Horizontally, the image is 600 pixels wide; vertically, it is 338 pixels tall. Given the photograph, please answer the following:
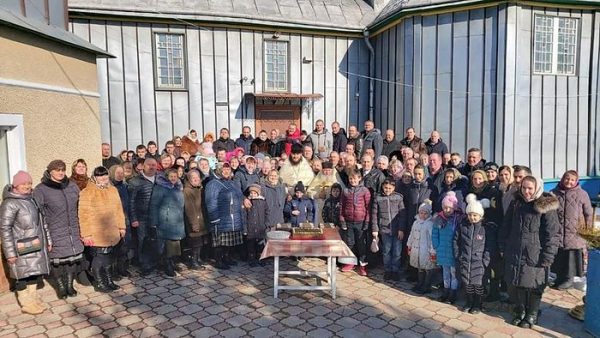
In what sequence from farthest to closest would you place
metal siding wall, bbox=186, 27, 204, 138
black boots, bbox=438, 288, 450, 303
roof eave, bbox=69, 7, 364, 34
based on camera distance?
1. metal siding wall, bbox=186, 27, 204, 138
2. roof eave, bbox=69, 7, 364, 34
3. black boots, bbox=438, 288, 450, 303

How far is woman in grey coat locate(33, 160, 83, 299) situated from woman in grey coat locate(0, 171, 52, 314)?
0.16 meters

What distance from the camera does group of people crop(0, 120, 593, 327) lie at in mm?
4680

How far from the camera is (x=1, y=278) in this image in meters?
5.32

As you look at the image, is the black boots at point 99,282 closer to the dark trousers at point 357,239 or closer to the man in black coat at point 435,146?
the dark trousers at point 357,239

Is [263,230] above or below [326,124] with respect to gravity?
below

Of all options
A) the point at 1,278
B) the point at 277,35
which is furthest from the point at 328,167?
the point at 277,35

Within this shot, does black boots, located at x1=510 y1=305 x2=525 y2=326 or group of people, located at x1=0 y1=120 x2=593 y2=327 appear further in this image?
group of people, located at x1=0 y1=120 x2=593 y2=327

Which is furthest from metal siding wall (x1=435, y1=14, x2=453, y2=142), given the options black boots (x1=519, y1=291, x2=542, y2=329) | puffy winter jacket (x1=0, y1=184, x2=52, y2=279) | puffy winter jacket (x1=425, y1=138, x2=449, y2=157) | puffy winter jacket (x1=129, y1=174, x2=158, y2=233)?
puffy winter jacket (x1=0, y1=184, x2=52, y2=279)

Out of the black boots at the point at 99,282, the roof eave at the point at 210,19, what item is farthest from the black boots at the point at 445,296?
the roof eave at the point at 210,19

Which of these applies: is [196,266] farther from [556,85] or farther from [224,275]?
[556,85]

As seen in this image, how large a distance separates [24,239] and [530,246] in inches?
220

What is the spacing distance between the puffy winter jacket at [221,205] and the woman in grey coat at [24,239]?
2197 mm

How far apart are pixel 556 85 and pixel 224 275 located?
8.63 m

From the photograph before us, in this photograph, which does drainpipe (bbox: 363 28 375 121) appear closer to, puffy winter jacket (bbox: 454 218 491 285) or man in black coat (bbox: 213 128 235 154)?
man in black coat (bbox: 213 128 235 154)
